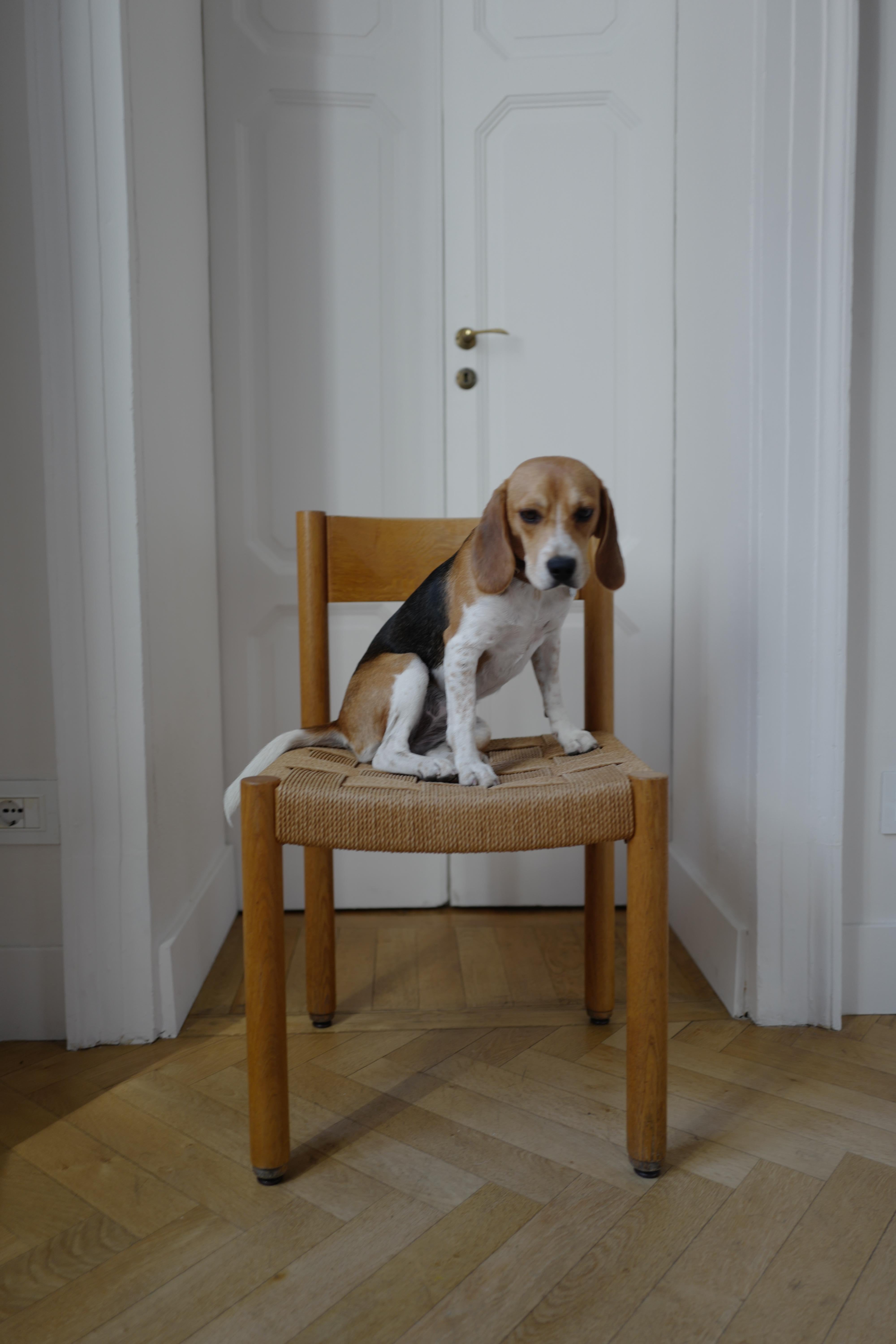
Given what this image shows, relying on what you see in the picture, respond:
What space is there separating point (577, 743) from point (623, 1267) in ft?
2.11

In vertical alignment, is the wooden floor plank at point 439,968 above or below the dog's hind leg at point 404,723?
below

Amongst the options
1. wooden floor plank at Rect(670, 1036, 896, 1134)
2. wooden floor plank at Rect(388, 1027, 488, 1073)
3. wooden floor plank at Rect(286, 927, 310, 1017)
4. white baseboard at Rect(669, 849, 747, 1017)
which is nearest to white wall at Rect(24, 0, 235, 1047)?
wooden floor plank at Rect(286, 927, 310, 1017)

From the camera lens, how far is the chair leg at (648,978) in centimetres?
103

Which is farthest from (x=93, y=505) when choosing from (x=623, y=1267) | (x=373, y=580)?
(x=623, y=1267)

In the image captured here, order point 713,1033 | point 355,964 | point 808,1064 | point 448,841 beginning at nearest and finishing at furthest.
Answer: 1. point 448,841
2. point 808,1064
3. point 713,1033
4. point 355,964

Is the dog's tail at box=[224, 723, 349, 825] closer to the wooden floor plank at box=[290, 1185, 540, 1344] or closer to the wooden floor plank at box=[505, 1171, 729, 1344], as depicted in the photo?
the wooden floor plank at box=[290, 1185, 540, 1344]

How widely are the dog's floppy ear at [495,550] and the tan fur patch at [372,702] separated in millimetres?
190

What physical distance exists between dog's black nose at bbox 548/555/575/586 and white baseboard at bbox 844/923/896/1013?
86 centimetres

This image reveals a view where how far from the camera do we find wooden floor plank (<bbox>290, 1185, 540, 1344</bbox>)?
85 cm

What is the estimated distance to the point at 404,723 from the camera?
4.10 ft

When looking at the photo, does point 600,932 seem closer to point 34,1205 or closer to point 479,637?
point 479,637

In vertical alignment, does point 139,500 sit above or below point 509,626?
above

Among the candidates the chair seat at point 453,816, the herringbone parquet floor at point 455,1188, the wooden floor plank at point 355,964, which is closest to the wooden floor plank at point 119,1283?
the herringbone parquet floor at point 455,1188

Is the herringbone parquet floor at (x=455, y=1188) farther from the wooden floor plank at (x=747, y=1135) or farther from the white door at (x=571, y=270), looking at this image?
the white door at (x=571, y=270)
